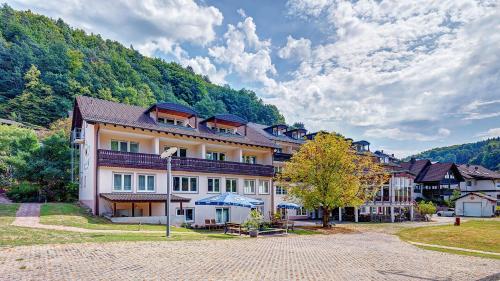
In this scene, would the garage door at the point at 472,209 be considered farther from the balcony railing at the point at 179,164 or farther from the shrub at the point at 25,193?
the shrub at the point at 25,193

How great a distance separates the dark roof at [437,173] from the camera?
70000 millimetres

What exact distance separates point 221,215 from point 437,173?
54.4 meters

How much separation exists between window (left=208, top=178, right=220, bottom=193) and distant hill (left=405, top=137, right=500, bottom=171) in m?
125

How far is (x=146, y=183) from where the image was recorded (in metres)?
30.4

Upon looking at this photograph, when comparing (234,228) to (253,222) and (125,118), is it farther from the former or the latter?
(125,118)

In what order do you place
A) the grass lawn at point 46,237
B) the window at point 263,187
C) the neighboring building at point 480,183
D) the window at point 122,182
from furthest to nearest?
the neighboring building at point 480,183
the window at point 263,187
the window at point 122,182
the grass lawn at point 46,237

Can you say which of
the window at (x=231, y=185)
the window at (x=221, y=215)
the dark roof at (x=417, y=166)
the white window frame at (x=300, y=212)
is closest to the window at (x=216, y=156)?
the window at (x=231, y=185)

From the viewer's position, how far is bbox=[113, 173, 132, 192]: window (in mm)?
28564

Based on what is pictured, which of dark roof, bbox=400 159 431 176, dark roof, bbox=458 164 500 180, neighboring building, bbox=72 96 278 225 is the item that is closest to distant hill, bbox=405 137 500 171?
dark roof, bbox=458 164 500 180

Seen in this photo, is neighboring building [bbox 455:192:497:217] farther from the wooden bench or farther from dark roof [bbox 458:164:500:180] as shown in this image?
the wooden bench

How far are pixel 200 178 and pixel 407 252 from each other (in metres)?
19.8

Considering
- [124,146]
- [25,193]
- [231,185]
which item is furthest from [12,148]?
[231,185]

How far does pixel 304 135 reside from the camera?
171 feet

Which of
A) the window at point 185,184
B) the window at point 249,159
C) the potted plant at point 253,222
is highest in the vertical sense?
the window at point 249,159
